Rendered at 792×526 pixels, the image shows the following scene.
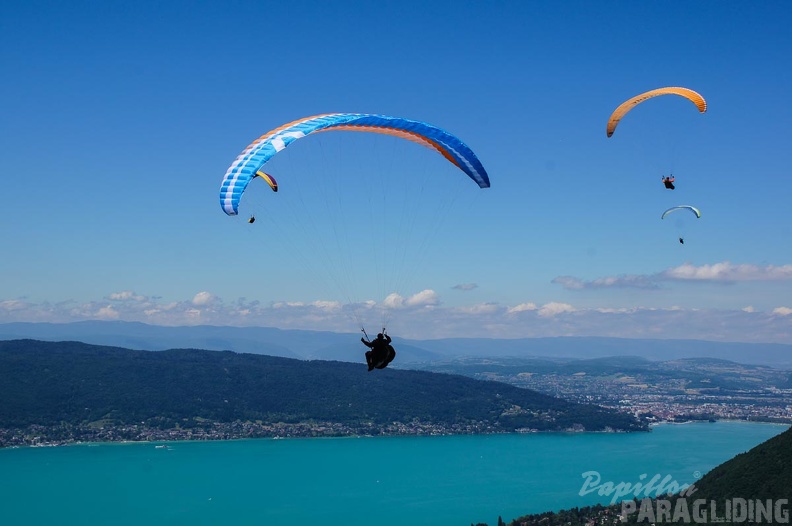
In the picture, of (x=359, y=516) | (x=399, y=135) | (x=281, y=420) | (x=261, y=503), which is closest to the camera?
(x=399, y=135)

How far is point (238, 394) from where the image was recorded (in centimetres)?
15912

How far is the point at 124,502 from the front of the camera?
82125 mm

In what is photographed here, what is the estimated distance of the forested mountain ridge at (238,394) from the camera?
138087 mm

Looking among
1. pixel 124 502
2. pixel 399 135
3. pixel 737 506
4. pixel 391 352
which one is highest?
pixel 399 135

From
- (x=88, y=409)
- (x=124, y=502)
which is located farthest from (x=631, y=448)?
(x=88, y=409)

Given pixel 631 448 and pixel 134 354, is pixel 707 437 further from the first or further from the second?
pixel 134 354

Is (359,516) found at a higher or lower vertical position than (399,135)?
lower

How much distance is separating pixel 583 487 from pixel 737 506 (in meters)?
47.7

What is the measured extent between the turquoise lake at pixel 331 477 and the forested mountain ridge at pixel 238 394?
1677 cm

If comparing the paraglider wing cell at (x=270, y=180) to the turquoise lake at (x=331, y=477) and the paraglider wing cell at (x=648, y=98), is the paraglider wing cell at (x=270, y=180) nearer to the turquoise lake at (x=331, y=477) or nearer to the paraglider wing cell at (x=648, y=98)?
the paraglider wing cell at (x=648, y=98)

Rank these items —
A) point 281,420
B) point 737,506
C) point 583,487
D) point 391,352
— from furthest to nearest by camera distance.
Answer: point 281,420, point 583,487, point 737,506, point 391,352

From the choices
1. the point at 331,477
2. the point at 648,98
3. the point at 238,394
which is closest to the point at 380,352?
the point at 648,98

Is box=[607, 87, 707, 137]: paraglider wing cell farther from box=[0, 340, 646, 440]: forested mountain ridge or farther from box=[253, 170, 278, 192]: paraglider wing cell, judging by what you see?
box=[0, 340, 646, 440]: forested mountain ridge

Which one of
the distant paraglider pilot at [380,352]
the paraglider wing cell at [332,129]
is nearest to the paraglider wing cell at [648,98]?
the paraglider wing cell at [332,129]
